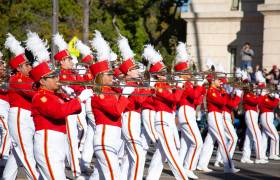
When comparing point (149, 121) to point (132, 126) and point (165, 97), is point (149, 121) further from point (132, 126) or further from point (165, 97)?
point (132, 126)

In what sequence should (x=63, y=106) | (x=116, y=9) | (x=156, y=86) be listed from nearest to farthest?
1. (x=63, y=106)
2. (x=156, y=86)
3. (x=116, y=9)

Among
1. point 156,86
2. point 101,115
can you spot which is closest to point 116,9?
point 156,86

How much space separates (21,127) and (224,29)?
1957 centimetres

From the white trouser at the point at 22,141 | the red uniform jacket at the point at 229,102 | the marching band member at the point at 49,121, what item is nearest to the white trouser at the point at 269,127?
the red uniform jacket at the point at 229,102

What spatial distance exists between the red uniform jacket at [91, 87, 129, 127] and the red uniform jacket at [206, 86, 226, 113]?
471 centimetres

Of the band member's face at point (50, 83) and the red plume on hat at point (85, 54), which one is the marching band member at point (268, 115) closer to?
the red plume on hat at point (85, 54)

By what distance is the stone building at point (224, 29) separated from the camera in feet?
97.1

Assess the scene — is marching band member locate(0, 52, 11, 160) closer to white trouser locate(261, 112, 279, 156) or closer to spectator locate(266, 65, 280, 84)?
white trouser locate(261, 112, 279, 156)

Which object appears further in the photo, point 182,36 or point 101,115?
point 182,36

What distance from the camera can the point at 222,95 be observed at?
15.3 metres

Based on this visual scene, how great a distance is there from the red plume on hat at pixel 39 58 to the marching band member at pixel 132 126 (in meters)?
1.36

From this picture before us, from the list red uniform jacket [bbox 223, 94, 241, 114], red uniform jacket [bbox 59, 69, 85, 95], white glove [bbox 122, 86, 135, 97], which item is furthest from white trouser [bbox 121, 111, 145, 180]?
red uniform jacket [bbox 223, 94, 241, 114]

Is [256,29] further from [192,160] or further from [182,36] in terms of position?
[192,160]

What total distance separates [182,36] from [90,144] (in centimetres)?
2238
